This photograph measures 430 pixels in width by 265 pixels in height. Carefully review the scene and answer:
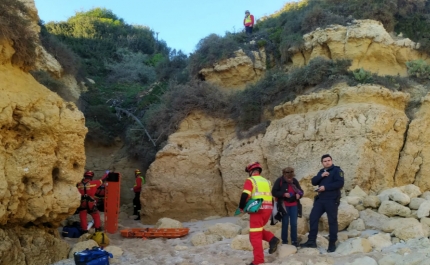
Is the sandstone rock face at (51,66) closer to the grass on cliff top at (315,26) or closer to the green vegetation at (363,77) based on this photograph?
the grass on cliff top at (315,26)

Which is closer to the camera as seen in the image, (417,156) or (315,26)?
(417,156)

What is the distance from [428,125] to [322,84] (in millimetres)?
2774

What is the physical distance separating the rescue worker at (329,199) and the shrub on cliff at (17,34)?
211 inches

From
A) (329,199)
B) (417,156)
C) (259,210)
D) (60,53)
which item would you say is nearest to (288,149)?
(417,156)

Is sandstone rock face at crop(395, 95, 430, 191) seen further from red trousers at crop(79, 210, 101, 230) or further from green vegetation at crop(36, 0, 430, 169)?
red trousers at crop(79, 210, 101, 230)

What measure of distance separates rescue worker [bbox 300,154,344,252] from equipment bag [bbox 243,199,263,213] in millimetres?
1096

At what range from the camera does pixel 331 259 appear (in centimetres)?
634

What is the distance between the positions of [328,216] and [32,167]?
4826mm

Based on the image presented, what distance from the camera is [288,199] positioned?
7.27 meters

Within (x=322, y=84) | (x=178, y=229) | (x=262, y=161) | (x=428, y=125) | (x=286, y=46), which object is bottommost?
(x=178, y=229)

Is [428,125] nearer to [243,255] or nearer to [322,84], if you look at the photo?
[322,84]

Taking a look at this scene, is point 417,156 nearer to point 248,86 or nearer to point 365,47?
point 365,47

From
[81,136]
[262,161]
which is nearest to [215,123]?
[262,161]

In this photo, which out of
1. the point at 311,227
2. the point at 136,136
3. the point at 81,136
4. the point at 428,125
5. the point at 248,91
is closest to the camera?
the point at 311,227
